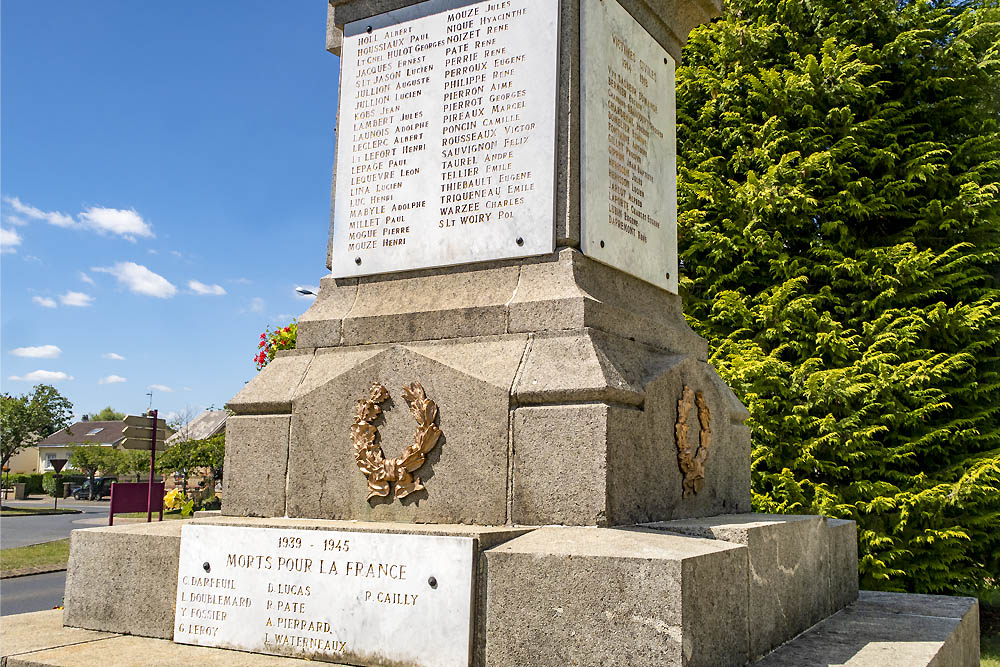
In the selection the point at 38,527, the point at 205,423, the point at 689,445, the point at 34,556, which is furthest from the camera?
the point at 205,423

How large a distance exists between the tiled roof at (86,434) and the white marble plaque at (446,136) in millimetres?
72484

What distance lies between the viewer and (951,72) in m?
10.7

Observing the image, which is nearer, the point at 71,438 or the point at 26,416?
the point at 26,416

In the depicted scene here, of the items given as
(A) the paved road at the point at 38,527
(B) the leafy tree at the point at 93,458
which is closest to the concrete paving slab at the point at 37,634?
(A) the paved road at the point at 38,527

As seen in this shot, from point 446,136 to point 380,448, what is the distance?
1753 mm

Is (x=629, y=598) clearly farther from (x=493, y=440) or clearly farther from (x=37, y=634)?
(x=37, y=634)

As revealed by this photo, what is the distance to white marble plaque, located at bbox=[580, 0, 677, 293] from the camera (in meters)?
4.45

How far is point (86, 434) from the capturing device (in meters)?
75.5

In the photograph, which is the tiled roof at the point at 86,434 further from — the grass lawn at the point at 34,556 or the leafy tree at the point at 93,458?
the grass lawn at the point at 34,556

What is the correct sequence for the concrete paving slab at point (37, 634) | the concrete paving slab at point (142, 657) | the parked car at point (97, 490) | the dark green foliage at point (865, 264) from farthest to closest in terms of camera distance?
the parked car at point (97, 490), the dark green foliage at point (865, 264), the concrete paving slab at point (37, 634), the concrete paving slab at point (142, 657)

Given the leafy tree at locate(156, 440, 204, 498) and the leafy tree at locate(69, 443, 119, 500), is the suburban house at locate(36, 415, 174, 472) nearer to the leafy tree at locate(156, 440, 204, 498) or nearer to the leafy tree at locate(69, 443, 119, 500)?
the leafy tree at locate(69, 443, 119, 500)

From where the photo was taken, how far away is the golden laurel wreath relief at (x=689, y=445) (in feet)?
14.4

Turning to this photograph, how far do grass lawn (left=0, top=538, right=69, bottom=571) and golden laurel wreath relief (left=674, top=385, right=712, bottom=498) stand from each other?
1339 cm

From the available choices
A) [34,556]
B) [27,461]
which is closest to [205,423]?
[27,461]
